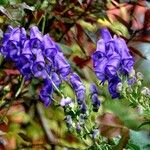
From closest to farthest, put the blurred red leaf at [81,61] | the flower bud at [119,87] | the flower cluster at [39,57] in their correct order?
1. the flower bud at [119,87]
2. the flower cluster at [39,57]
3. the blurred red leaf at [81,61]

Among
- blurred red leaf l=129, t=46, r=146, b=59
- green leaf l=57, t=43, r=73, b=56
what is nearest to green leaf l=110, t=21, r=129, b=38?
blurred red leaf l=129, t=46, r=146, b=59

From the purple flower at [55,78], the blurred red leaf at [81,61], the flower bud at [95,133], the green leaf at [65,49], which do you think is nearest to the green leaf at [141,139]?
the flower bud at [95,133]

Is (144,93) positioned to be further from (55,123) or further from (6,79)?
(55,123)

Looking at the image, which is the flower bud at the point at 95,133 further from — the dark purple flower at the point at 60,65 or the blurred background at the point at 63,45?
the blurred background at the point at 63,45

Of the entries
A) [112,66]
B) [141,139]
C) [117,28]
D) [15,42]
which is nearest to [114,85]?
[112,66]

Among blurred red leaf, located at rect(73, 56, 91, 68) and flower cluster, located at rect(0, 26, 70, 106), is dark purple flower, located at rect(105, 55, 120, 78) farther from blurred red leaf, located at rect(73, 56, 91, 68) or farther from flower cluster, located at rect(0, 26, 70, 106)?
blurred red leaf, located at rect(73, 56, 91, 68)

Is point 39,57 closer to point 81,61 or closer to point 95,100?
point 95,100
